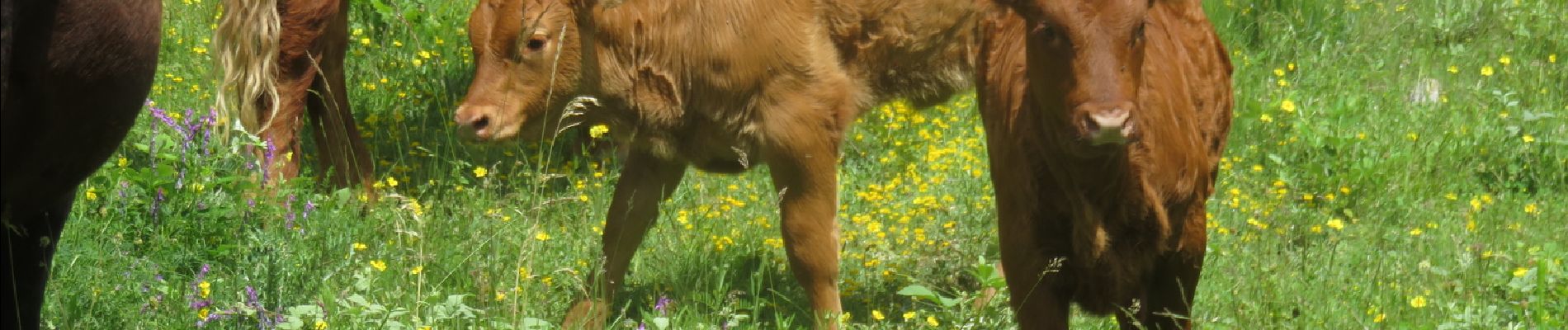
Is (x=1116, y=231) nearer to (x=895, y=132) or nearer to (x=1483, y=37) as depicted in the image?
(x=895, y=132)

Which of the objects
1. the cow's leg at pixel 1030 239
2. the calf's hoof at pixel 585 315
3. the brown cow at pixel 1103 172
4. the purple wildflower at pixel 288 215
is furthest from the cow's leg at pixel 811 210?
the purple wildflower at pixel 288 215

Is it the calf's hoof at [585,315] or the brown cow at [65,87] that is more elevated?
the brown cow at [65,87]

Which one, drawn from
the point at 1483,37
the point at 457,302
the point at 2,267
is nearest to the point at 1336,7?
the point at 1483,37

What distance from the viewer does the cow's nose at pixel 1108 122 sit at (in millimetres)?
3330

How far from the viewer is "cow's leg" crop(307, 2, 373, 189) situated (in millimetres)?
5859

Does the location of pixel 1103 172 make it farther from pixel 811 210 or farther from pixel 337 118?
pixel 337 118

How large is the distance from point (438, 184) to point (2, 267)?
294 centimetres

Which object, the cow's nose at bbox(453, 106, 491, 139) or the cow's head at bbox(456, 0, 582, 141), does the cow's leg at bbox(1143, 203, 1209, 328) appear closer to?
the cow's head at bbox(456, 0, 582, 141)

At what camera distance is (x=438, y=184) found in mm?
6012

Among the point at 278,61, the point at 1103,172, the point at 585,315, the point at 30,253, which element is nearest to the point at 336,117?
the point at 278,61

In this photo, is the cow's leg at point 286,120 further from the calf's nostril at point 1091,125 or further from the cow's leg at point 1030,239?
the calf's nostril at point 1091,125

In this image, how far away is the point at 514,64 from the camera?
488 centimetres

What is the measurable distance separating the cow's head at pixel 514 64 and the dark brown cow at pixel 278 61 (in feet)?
2.81

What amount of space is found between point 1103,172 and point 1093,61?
1.12ft
